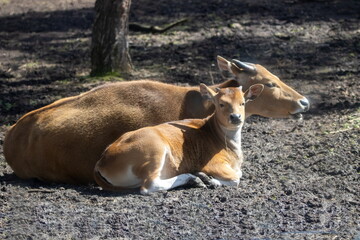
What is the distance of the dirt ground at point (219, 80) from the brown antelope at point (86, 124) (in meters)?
0.27

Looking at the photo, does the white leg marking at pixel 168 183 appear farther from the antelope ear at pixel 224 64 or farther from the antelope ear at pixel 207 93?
the antelope ear at pixel 224 64

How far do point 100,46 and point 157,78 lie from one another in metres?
1.03

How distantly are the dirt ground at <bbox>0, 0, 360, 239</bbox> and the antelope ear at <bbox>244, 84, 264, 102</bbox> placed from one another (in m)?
0.85

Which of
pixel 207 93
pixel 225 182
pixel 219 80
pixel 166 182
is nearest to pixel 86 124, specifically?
pixel 166 182

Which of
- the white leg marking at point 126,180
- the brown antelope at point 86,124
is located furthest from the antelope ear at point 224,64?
the white leg marking at point 126,180

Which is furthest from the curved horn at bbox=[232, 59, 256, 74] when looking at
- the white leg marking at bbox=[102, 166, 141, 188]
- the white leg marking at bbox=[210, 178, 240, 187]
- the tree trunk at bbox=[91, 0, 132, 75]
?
the tree trunk at bbox=[91, 0, 132, 75]

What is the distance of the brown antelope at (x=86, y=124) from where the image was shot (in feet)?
28.1

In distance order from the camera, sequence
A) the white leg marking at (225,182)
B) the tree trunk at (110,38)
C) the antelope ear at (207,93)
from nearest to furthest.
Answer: the white leg marking at (225,182), the antelope ear at (207,93), the tree trunk at (110,38)

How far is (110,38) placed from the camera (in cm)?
1231

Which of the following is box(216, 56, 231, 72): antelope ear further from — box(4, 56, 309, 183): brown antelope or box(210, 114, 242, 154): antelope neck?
box(210, 114, 242, 154): antelope neck

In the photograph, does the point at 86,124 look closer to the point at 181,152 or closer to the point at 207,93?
the point at 181,152

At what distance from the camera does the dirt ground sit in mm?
6992

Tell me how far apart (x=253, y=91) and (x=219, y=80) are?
3604 mm

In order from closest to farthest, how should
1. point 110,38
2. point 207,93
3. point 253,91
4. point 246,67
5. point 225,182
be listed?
1. point 225,182
2. point 207,93
3. point 253,91
4. point 246,67
5. point 110,38
